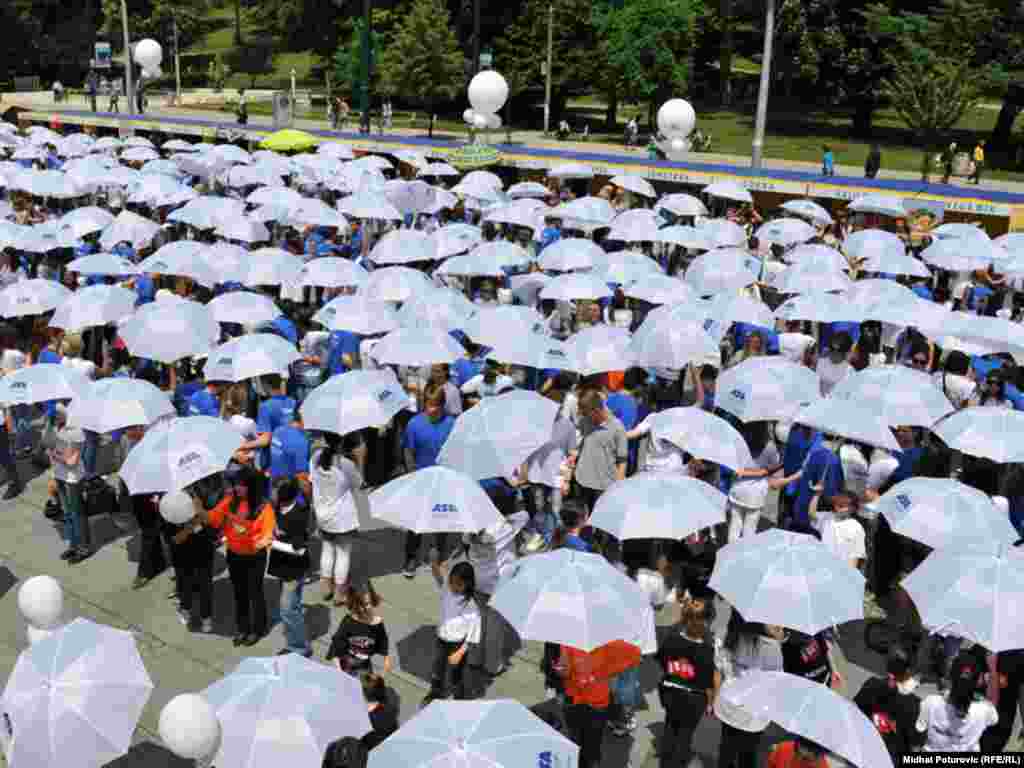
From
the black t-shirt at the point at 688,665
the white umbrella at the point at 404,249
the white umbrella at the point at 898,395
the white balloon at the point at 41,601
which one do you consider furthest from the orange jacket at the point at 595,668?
the white umbrella at the point at 404,249

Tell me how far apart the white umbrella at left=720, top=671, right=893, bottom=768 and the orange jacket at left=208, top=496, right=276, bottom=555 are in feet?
13.4

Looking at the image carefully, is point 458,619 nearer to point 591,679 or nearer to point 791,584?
point 591,679

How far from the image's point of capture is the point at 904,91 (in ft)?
101

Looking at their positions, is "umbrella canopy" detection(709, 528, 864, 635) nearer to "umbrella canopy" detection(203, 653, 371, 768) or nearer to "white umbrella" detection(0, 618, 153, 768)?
"umbrella canopy" detection(203, 653, 371, 768)

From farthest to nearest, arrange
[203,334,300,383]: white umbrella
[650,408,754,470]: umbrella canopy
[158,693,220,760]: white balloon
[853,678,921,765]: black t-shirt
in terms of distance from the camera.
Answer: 1. [203,334,300,383]: white umbrella
2. [650,408,754,470]: umbrella canopy
3. [853,678,921,765]: black t-shirt
4. [158,693,220,760]: white balloon

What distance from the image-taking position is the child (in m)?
7.14

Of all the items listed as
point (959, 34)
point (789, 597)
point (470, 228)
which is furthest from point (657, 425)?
point (959, 34)

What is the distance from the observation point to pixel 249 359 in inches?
412

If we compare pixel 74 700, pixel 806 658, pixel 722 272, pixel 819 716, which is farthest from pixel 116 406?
pixel 722 272

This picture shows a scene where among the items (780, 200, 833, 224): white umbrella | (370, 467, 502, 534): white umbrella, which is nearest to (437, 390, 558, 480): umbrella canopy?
(370, 467, 502, 534): white umbrella

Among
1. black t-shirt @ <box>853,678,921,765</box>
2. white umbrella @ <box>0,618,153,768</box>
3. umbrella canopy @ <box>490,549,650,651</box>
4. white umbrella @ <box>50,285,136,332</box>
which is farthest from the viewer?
white umbrella @ <box>50,285,136,332</box>

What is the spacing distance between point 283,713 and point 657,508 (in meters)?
3.45

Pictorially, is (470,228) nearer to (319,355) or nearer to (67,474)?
(319,355)

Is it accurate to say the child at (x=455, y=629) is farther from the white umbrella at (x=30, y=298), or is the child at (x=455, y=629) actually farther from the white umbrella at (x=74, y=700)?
the white umbrella at (x=30, y=298)
